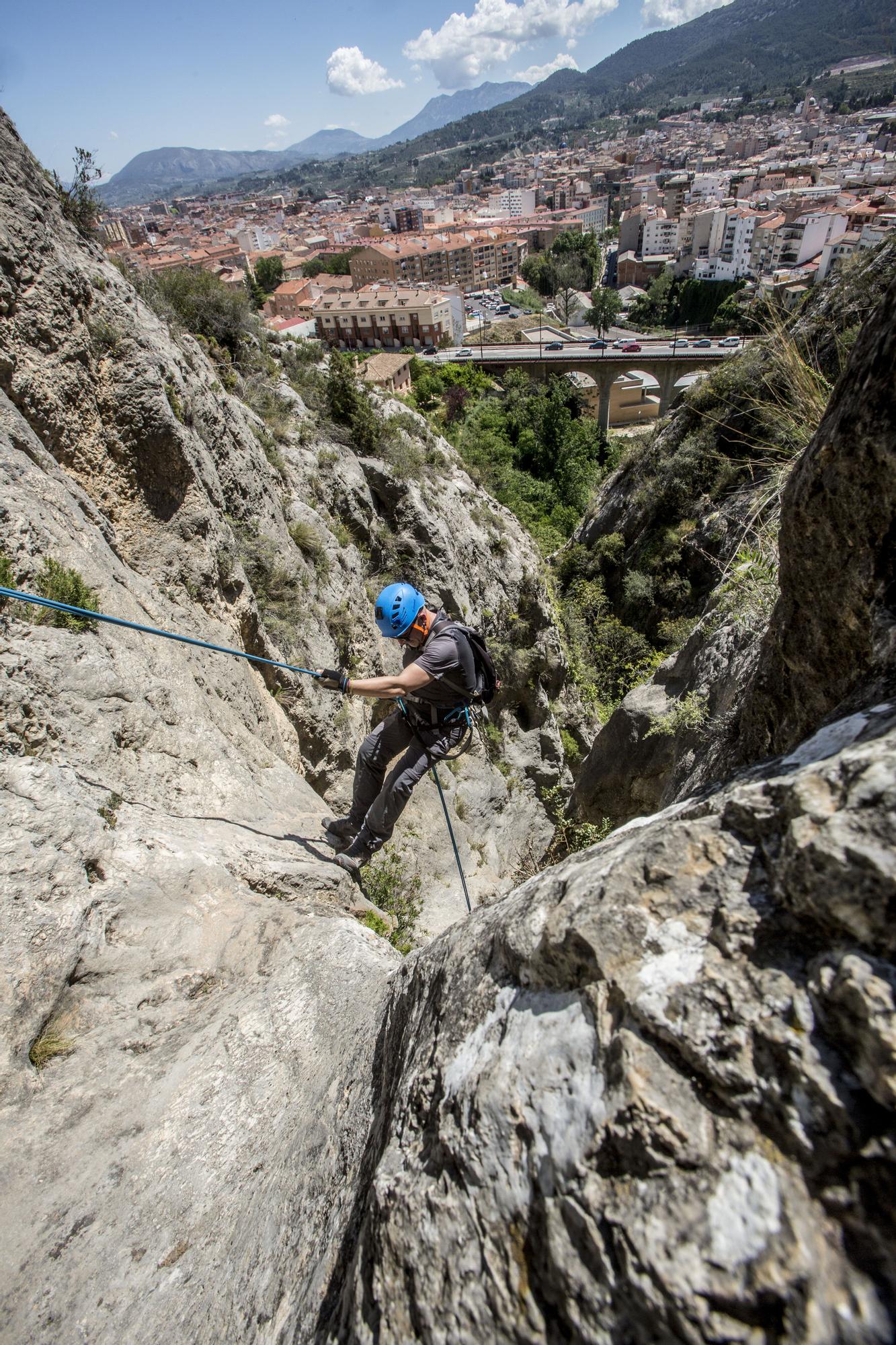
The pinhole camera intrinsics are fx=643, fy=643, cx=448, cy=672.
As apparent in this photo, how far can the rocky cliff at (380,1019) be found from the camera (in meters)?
1.54

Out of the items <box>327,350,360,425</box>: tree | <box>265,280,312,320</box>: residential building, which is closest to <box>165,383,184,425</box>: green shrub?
<box>327,350,360,425</box>: tree

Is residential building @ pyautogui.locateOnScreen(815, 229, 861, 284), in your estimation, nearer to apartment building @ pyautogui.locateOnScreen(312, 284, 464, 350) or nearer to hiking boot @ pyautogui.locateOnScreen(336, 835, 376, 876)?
apartment building @ pyautogui.locateOnScreen(312, 284, 464, 350)

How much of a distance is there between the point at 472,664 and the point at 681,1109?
387 cm

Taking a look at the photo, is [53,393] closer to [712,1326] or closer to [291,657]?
[291,657]

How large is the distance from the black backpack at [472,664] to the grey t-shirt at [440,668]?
0.04 metres

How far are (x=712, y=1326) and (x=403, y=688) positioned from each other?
376cm

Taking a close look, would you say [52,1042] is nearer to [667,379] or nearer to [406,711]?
[406,711]

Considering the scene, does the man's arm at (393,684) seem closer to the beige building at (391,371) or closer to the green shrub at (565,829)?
the green shrub at (565,829)

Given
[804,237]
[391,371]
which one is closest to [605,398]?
[391,371]

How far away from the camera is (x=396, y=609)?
514cm

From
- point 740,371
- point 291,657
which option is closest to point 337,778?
point 291,657

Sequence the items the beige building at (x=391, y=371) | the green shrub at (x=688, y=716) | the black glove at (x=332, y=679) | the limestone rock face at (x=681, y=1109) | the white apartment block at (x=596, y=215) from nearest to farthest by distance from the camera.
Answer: the limestone rock face at (x=681, y=1109) < the black glove at (x=332, y=679) < the green shrub at (x=688, y=716) < the beige building at (x=391, y=371) < the white apartment block at (x=596, y=215)

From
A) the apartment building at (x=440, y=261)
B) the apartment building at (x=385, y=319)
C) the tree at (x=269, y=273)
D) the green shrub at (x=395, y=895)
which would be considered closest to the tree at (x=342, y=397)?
the green shrub at (x=395, y=895)

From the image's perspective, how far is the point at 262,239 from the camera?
157m
